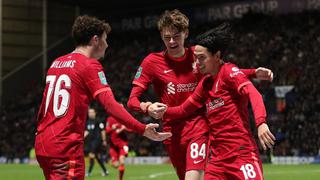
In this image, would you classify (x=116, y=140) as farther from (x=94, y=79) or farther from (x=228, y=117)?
(x=94, y=79)

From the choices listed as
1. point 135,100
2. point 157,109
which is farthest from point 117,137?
point 157,109

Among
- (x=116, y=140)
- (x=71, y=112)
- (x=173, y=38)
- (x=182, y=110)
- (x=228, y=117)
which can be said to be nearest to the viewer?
(x=71, y=112)

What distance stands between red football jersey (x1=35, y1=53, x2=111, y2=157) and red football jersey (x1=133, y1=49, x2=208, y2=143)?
1.92 meters

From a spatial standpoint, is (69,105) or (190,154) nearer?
(69,105)

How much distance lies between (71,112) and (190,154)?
82.5 inches

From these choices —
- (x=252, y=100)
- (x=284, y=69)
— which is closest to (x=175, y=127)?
(x=252, y=100)

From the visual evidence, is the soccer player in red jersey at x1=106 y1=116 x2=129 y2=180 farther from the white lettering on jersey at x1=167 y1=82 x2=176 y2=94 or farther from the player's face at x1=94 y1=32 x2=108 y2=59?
the player's face at x1=94 y1=32 x2=108 y2=59

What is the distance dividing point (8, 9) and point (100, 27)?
40127 millimetres

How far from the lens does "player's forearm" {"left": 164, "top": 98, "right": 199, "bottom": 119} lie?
23.6 feet

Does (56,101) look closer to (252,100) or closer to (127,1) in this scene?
(252,100)

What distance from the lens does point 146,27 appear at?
4694 centimetres

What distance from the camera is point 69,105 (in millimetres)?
5844

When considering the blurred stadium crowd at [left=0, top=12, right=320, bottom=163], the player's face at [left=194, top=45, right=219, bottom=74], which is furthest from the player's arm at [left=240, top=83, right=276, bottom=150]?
the blurred stadium crowd at [left=0, top=12, right=320, bottom=163]

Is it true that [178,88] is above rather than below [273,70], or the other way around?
below
